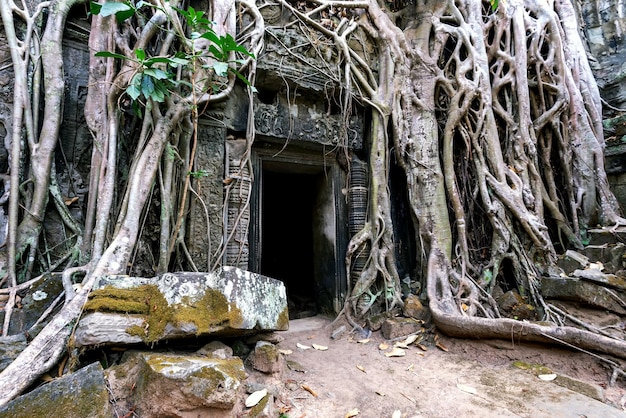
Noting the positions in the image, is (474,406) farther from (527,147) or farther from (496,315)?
(527,147)

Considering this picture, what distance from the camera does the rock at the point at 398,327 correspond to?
2.79 m

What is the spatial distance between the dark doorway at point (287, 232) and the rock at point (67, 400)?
14.5ft

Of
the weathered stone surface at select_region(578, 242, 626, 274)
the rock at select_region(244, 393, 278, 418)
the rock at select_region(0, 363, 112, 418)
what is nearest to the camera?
the rock at select_region(0, 363, 112, 418)

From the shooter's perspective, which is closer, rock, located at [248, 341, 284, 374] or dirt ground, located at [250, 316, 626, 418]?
dirt ground, located at [250, 316, 626, 418]

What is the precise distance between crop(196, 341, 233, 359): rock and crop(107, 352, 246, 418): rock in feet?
0.65

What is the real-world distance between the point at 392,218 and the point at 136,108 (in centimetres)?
279

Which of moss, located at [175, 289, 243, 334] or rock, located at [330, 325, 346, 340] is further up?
moss, located at [175, 289, 243, 334]

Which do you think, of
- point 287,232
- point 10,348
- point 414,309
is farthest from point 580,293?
point 287,232

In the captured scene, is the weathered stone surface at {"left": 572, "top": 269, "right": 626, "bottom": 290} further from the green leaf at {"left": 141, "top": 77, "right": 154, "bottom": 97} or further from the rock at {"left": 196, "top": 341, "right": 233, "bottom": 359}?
the green leaf at {"left": 141, "top": 77, "right": 154, "bottom": 97}

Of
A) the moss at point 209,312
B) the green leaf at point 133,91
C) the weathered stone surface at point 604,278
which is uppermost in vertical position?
the green leaf at point 133,91

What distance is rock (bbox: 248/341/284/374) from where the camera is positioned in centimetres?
179

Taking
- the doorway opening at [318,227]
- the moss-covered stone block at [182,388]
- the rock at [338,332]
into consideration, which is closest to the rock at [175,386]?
the moss-covered stone block at [182,388]

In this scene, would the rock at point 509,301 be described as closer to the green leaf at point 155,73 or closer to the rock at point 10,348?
the green leaf at point 155,73

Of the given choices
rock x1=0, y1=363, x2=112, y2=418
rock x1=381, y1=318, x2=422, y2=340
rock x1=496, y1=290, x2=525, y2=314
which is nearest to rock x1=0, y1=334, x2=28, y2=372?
rock x1=0, y1=363, x2=112, y2=418
